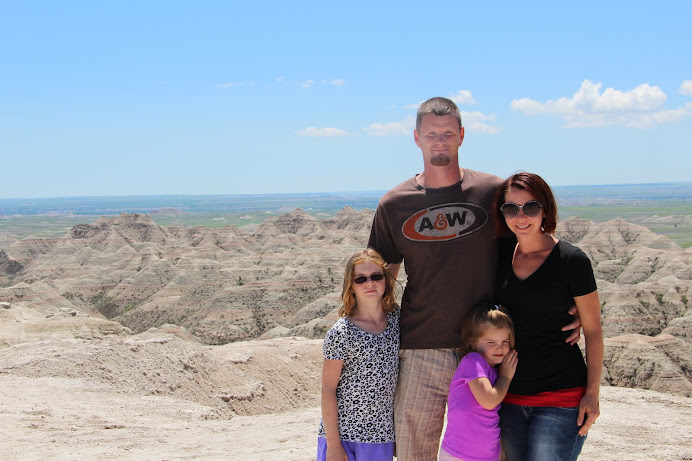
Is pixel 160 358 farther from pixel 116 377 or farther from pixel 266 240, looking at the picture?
pixel 266 240

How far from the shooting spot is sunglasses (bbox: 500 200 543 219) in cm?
389

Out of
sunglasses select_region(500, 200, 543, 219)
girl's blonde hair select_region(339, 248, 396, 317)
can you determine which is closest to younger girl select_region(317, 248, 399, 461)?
girl's blonde hair select_region(339, 248, 396, 317)

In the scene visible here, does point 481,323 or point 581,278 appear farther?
point 481,323

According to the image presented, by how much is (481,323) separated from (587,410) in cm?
86

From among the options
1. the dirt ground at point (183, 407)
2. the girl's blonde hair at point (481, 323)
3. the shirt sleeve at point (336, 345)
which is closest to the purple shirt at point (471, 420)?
the girl's blonde hair at point (481, 323)

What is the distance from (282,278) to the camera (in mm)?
53031

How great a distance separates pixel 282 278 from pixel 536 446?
4976 cm

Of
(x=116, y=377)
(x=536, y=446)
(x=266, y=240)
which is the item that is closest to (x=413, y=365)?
(x=536, y=446)

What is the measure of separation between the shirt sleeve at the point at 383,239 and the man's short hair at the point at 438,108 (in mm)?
703

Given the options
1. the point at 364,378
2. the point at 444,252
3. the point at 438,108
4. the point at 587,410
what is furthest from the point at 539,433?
the point at 438,108

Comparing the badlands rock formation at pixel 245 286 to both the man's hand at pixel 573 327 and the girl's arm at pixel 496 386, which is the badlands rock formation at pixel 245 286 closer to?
the girl's arm at pixel 496 386

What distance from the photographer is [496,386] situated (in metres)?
3.90

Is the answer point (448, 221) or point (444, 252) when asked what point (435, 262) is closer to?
point (444, 252)

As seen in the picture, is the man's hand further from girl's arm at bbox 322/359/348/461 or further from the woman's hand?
girl's arm at bbox 322/359/348/461
